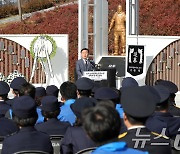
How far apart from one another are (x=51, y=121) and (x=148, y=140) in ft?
5.40

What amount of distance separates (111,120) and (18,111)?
4.79 feet

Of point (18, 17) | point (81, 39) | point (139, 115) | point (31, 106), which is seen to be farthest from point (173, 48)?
point (18, 17)

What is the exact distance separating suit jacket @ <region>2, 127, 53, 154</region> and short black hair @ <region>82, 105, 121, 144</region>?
118cm

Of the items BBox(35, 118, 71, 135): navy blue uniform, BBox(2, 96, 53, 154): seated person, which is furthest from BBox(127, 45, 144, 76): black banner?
BBox(2, 96, 53, 154): seated person

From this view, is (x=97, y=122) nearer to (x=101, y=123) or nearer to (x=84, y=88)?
(x=101, y=123)

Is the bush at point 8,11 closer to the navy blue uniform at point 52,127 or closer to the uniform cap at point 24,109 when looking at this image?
the navy blue uniform at point 52,127

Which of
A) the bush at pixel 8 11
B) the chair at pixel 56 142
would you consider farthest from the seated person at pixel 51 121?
the bush at pixel 8 11

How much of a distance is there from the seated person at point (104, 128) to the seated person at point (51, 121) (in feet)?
6.38

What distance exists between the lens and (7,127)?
15.6 ft

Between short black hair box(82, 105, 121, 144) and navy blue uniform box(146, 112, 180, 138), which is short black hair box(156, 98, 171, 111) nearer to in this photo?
navy blue uniform box(146, 112, 180, 138)

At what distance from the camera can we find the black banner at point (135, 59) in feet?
42.2

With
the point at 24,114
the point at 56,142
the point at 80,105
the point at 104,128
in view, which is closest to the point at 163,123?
the point at 80,105

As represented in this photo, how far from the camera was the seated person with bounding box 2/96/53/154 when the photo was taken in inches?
154

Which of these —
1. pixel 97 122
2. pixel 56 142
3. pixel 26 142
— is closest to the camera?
pixel 97 122
